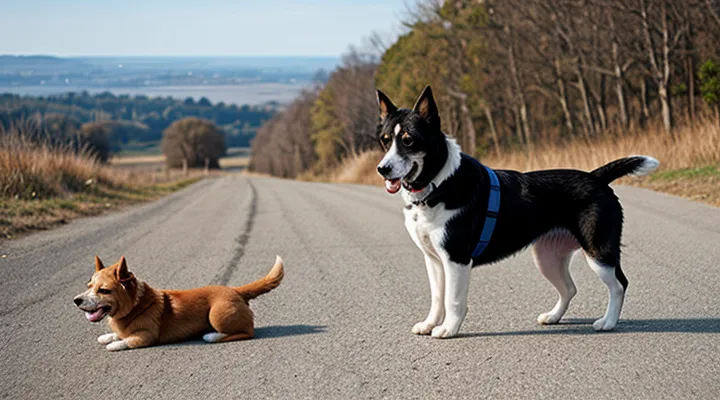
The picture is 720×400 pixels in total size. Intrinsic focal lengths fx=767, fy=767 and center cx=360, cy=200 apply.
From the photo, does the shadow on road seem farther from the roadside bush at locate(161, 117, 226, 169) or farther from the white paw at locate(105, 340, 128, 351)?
the roadside bush at locate(161, 117, 226, 169)

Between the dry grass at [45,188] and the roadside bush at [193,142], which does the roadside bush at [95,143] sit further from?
the roadside bush at [193,142]

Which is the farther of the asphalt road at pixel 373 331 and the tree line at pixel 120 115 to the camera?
the tree line at pixel 120 115

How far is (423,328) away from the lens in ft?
18.8

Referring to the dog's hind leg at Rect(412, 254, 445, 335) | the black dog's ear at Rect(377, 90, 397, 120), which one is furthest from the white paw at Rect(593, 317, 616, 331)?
the black dog's ear at Rect(377, 90, 397, 120)

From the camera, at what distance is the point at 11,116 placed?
18.1m

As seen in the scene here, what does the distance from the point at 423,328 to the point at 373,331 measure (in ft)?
1.40

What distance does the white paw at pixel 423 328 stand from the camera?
5.75 meters

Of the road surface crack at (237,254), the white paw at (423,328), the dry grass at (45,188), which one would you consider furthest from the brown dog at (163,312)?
the dry grass at (45,188)

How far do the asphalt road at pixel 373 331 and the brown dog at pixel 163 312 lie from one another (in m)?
0.12

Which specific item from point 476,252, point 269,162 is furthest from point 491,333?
point 269,162

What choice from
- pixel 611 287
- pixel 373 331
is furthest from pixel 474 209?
pixel 373 331

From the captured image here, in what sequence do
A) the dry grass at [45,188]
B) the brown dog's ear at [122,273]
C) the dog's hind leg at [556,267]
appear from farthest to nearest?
the dry grass at [45,188] < the dog's hind leg at [556,267] < the brown dog's ear at [122,273]

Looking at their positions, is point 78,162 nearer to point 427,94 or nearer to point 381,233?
point 381,233

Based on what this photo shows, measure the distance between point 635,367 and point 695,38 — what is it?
20.7m
